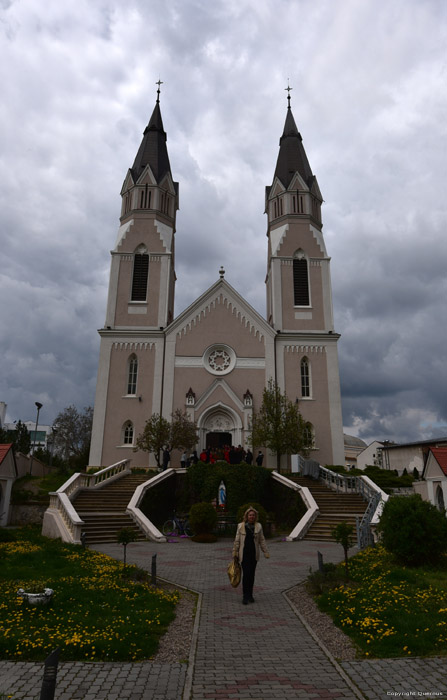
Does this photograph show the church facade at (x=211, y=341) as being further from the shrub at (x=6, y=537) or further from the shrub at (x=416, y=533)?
the shrub at (x=416, y=533)

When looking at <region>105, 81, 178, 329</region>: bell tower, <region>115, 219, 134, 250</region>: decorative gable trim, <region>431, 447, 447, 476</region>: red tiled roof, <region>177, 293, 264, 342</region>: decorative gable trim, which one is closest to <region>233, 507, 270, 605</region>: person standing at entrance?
<region>431, 447, 447, 476</region>: red tiled roof

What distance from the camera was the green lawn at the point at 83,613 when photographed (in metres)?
6.30

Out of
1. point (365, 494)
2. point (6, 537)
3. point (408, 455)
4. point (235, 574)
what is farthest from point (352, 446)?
point (235, 574)

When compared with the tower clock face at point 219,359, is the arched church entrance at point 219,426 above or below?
below

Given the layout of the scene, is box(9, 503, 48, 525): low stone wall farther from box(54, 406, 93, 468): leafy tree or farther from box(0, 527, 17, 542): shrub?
box(54, 406, 93, 468): leafy tree

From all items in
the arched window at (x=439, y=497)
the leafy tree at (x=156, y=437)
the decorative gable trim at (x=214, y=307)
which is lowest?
the arched window at (x=439, y=497)

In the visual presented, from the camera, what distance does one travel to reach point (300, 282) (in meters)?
37.3

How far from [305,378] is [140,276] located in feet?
48.5

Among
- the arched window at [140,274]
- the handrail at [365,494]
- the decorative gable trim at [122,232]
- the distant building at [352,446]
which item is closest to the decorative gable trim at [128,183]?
the decorative gable trim at [122,232]

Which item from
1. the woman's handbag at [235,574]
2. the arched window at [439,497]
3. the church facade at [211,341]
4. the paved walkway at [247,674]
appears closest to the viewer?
the paved walkway at [247,674]

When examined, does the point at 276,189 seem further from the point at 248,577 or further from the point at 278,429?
the point at 248,577

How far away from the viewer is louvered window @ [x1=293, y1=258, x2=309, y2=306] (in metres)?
36.8

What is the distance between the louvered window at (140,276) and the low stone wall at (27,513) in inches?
639

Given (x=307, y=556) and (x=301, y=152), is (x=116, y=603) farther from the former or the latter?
(x=301, y=152)
